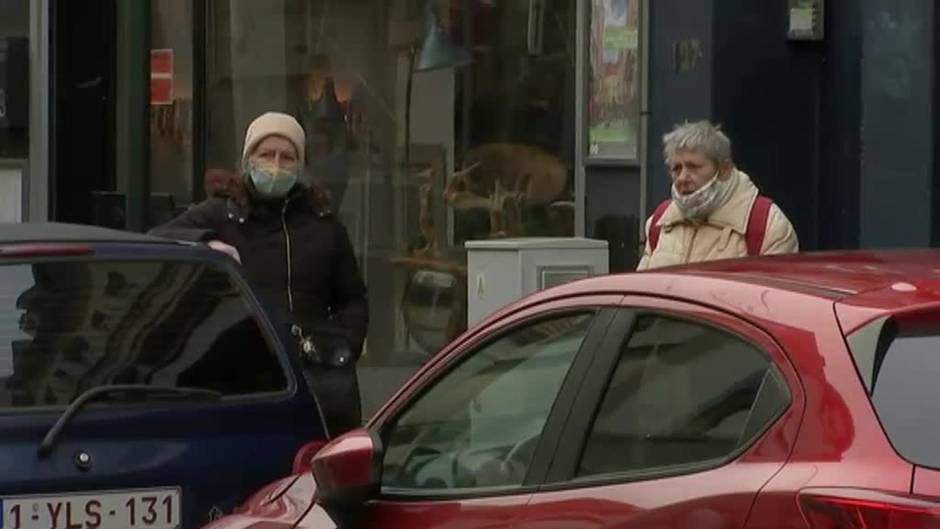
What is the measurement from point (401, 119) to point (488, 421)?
930cm

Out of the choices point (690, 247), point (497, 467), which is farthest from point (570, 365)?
point (690, 247)

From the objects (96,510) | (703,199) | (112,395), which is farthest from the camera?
(703,199)

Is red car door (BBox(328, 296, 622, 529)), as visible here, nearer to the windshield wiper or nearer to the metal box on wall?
the windshield wiper

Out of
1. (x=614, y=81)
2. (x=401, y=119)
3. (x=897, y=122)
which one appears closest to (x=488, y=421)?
(x=897, y=122)

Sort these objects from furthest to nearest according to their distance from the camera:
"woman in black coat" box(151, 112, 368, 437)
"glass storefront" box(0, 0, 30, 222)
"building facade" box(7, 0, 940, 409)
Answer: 1. "glass storefront" box(0, 0, 30, 222)
2. "building facade" box(7, 0, 940, 409)
3. "woman in black coat" box(151, 112, 368, 437)

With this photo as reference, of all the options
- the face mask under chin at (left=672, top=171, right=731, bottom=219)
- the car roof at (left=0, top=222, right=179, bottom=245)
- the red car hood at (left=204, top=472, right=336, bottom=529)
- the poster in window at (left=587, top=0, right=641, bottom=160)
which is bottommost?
the red car hood at (left=204, top=472, right=336, bottom=529)

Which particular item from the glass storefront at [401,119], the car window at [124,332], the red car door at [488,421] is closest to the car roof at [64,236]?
the car window at [124,332]

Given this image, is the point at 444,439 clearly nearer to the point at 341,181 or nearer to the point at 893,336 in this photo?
the point at 893,336

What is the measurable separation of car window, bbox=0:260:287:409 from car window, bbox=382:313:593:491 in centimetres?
132

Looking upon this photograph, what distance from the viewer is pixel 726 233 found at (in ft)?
23.8

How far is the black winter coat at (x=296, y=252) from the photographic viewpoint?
7.76m

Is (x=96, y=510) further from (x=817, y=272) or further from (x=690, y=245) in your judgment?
(x=690, y=245)

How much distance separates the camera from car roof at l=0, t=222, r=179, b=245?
6180mm

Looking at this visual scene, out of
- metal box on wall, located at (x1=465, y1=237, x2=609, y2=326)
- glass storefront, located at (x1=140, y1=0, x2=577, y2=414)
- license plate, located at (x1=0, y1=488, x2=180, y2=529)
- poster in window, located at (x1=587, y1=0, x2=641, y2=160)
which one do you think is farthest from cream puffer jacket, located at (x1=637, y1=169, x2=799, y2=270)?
glass storefront, located at (x1=140, y1=0, x2=577, y2=414)
